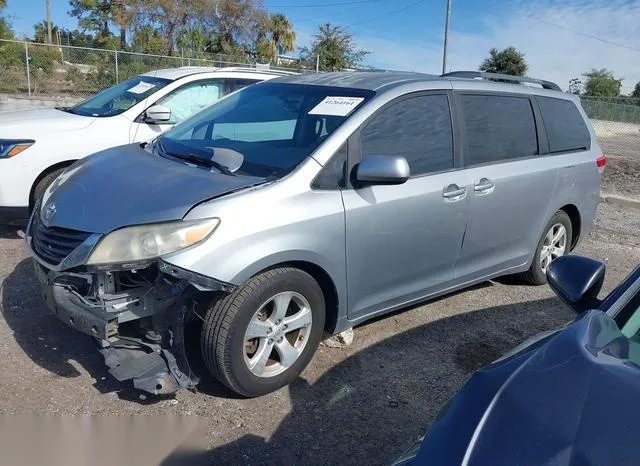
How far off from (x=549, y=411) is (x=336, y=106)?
102 inches

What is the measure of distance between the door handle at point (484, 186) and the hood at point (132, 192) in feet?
5.57

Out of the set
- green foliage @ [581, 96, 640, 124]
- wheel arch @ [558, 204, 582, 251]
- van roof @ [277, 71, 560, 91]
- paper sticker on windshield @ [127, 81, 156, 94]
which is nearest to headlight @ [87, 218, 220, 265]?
van roof @ [277, 71, 560, 91]

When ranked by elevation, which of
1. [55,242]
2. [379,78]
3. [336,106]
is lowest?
[55,242]

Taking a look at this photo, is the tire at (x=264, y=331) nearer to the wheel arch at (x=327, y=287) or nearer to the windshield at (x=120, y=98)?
the wheel arch at (x=327, y=287)

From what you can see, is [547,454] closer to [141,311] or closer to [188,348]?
[141,311]

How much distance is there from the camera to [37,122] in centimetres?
569

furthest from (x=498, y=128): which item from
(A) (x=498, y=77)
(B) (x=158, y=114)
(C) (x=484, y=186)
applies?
(B) (x=158, y=114)

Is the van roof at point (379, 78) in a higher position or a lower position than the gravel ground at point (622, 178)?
higher

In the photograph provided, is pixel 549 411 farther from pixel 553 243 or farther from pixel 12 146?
pixel 12 146

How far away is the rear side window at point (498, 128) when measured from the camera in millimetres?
4305

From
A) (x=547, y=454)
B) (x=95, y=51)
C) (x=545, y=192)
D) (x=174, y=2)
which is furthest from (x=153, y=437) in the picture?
(x=174, y=2)

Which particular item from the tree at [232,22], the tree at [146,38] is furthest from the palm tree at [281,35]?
the tree at [146,38]

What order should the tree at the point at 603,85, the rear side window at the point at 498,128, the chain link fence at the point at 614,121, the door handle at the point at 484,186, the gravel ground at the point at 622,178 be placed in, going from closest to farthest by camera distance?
the door handle at the point at 484,186 < the rear side window at the point at 498,128 < the gravel ground at the point at 622,178 < the chain link fence at the point at 614,121 < the tree at the point at 603,85

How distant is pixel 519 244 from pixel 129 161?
3060 mm
